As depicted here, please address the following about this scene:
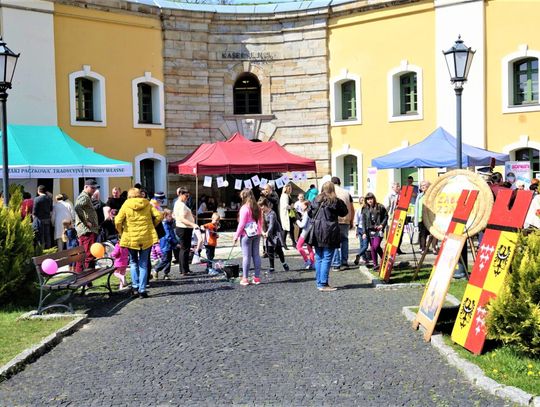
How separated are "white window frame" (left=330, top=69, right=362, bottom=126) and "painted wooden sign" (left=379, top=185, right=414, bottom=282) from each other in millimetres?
11745

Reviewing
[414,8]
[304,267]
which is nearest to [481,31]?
[414,8]

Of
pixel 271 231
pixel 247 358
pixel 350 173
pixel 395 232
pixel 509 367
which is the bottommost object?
pixel 247 358

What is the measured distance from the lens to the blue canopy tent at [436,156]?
16891mm

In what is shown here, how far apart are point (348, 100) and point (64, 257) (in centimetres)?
1556

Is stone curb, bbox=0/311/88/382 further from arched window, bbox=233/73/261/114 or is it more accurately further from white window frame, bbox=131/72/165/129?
arched window, bbox=233/73/261/114

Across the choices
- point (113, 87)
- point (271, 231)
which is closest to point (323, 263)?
point (271, 231)

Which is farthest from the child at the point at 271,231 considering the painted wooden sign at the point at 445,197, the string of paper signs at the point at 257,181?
the string of paper signs at the point at 257,181

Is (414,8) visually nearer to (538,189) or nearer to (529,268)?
(538,189)

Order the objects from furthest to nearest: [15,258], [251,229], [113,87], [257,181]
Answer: [113,87] → [257,181] → [251,229] → [15,258]

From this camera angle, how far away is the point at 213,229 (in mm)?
14117

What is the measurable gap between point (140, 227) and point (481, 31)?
1417cm

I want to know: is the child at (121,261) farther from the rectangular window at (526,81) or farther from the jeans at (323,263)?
the rectangular window at (526,81)

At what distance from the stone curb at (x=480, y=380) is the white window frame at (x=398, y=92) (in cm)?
1572

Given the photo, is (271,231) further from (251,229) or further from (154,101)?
(154,101)
